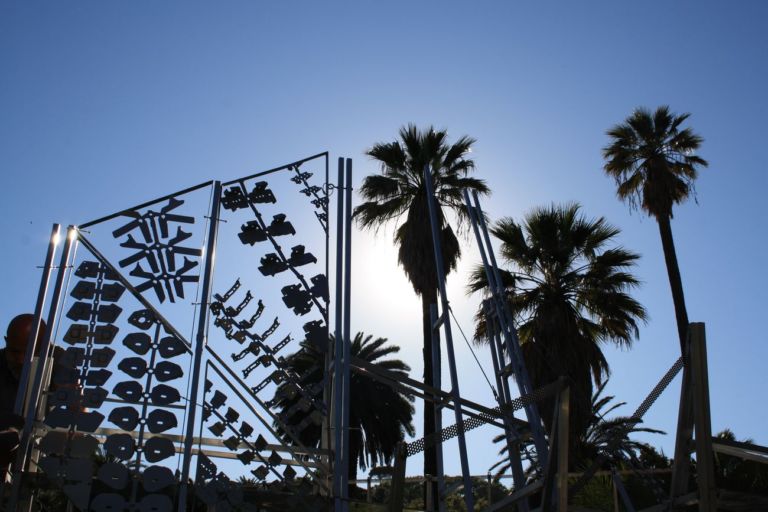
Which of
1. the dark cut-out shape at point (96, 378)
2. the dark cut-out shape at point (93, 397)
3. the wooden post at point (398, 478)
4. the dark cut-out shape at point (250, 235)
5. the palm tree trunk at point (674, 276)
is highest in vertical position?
the palm tree trunk at point (674, 276)

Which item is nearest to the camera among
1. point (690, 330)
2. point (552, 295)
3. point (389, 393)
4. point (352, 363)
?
point (690, 330)

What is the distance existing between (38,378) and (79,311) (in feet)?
2.52

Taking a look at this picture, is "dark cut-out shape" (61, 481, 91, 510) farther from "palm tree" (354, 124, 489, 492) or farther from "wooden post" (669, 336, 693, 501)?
"palm tree" (354, 124, 489, 492)

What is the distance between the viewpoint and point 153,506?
678 centimetres

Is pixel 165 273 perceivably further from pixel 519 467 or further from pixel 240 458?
pixel 519 467

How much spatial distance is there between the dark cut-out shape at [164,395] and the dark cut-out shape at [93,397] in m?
0.47

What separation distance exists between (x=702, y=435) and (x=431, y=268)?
14.6 metres

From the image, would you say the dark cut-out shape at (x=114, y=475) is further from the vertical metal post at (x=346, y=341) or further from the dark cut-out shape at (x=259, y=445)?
the vertical metal post at (x=346, y=341)

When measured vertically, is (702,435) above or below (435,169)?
below

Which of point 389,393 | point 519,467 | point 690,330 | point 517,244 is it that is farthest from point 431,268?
point 690,330

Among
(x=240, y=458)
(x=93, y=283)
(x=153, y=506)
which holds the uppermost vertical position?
(x=93, y=283)

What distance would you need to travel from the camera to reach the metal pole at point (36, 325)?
702cm

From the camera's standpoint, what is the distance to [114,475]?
685cm

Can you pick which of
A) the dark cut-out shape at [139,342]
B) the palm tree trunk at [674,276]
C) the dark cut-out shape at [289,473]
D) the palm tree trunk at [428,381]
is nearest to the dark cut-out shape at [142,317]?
the dark cut-out shape at [139,342]
